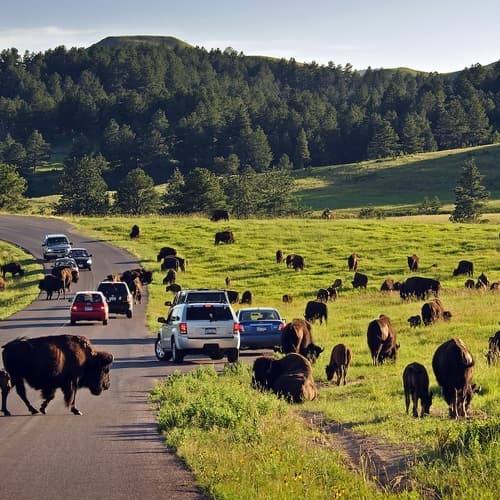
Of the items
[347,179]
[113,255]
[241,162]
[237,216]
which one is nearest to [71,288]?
[113,255]

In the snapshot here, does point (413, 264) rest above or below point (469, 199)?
below

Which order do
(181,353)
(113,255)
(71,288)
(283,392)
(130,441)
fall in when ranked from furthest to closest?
(113,255) → (71,288) → (181,353) → (283,392) → (130,441)

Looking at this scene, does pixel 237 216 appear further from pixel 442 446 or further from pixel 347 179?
pixel 442 446

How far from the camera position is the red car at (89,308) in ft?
127

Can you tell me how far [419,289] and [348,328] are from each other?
10694 millimetres

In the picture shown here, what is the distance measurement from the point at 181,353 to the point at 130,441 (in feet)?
41.5

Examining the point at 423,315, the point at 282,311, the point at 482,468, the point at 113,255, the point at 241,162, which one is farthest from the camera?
the point at 241,162

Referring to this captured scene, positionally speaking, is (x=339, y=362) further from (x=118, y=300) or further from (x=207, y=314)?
(x=118, y=300)

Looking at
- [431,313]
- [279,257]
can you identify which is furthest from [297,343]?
[279,257]

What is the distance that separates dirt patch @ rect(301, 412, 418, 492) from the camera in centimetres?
1153

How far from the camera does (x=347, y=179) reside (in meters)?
156

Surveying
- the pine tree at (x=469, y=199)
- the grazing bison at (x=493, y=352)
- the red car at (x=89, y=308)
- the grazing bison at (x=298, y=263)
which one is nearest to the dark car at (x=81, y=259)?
the grazing bison at (x=298, y=263)

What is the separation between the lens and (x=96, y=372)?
58.6 ft

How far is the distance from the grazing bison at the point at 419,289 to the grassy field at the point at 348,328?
761 mm
